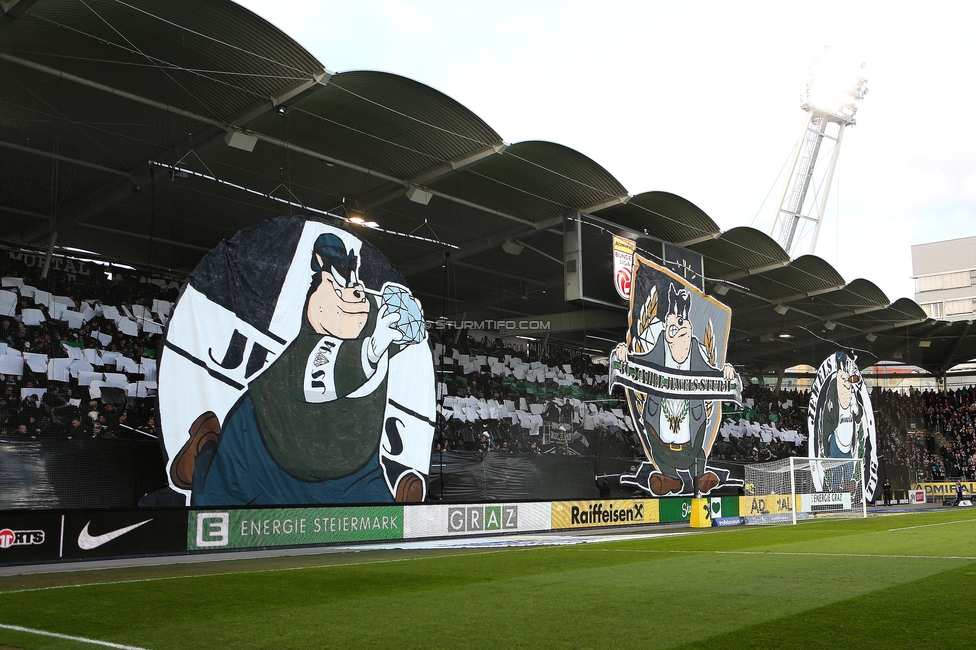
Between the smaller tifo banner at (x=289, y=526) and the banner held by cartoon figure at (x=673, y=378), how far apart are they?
32.1 feet

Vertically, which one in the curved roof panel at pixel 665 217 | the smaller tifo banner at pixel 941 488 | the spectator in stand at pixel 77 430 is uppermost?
the curved roof panel at pixel 665 217

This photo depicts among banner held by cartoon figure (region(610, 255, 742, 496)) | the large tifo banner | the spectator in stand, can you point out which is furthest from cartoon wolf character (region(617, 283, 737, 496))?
the spectator in stand

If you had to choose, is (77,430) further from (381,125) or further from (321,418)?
(381,125)

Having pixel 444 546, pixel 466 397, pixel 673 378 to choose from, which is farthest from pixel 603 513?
pixel 444 546

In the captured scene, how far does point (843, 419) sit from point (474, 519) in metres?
22.8

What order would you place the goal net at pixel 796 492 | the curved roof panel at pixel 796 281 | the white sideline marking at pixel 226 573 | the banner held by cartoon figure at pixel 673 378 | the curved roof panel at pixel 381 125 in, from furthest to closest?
the curved roof panel at pixel 796 281 < the goal net at pixel 796 492 < the banner held by cartoon figure at pixel 673 378 < the curved roof panel at pixel 381 125 < the white sideline marking at pixel 226 573

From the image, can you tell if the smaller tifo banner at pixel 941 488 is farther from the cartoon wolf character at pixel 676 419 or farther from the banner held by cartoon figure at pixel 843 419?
the cartoon wolf character at pixel 676 419

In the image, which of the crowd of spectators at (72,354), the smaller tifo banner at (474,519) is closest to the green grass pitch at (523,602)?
the crowd of spectators at (72,354)

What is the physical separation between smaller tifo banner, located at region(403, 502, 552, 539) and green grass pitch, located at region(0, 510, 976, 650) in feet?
16.2

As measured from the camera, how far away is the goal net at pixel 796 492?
88.6 feet

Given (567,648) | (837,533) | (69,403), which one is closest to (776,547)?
(837,533)

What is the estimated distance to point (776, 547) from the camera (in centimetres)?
1527

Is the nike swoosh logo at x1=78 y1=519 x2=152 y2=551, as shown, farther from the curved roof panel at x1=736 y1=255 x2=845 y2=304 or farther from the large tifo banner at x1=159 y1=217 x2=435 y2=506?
the curved roof panel at x1=736 y1=255 x2=845 y2=304

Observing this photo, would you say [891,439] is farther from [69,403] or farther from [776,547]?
[69,403]
